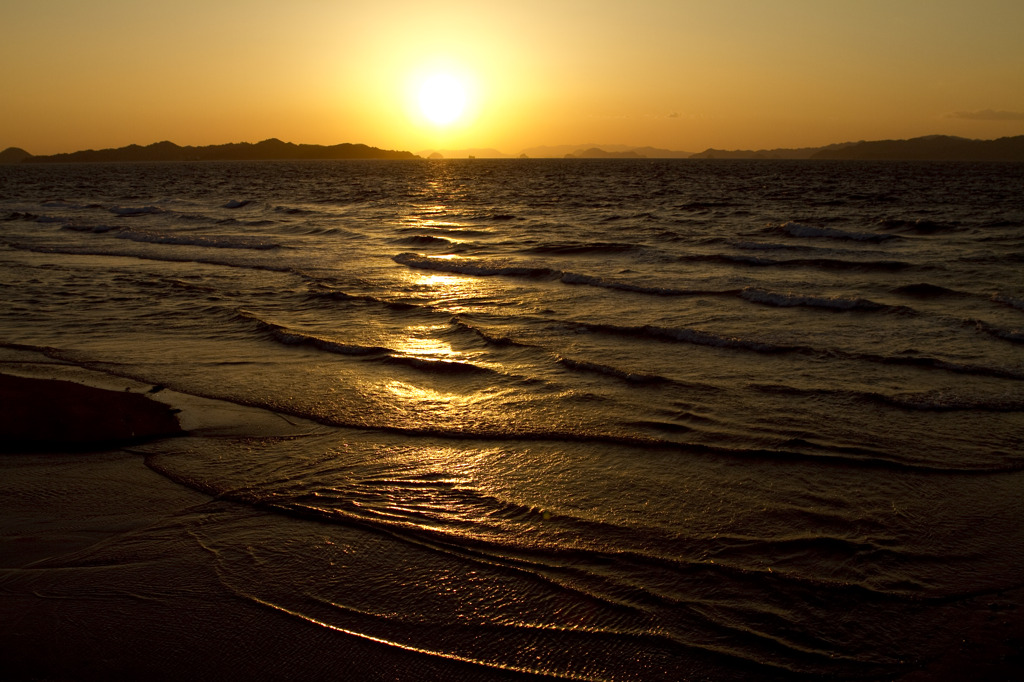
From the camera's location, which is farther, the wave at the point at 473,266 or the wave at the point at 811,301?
the wave at the point at 473,266

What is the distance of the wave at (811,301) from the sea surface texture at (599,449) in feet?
0.33

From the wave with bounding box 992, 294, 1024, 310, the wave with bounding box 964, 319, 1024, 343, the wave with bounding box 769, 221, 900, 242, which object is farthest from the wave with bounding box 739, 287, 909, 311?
the wave with bounding box 769, 221, 900, 242

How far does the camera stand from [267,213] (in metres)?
32.8

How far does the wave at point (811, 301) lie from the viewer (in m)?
11.8

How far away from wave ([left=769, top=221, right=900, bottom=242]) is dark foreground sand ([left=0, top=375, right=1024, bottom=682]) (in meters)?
20.1

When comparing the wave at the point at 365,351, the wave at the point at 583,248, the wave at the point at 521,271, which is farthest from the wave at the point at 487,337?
the wave at the point at 583,248

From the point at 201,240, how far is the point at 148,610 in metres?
20.3

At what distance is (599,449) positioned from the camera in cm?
591

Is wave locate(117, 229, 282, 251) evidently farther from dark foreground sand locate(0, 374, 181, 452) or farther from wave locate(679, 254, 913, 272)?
dark foreground sand locate(0, 374, 181, 452)

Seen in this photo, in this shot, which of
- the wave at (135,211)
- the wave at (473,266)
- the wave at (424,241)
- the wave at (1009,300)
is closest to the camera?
the wave at (1009,300)

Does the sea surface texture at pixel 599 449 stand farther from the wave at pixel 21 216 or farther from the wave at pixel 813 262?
the wave at pixel 21 216

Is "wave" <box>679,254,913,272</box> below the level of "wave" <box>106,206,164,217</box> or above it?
below

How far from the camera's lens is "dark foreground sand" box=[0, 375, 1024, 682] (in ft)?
10.5

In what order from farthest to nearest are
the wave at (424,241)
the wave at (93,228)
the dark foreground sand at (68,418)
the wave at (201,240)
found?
the wave at (93,228) < the wave at (424,241) < the wave at (201,240) < the dark foreground sand at (68,418)
